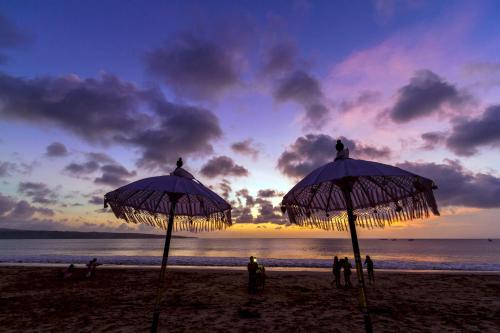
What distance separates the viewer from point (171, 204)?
7426 millimetres

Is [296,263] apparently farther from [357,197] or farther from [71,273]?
[357,197]

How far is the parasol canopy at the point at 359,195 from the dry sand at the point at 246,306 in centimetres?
448

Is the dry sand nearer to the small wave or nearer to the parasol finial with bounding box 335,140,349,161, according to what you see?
the parasol finial with bounding box 335,140,349,161

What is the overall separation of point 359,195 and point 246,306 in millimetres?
8006

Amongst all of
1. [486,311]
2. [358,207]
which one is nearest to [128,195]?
[358,207]

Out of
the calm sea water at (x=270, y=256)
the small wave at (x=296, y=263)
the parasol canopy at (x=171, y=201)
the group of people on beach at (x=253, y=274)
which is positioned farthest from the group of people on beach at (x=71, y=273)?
the calm sea water at (x=270, y=256)

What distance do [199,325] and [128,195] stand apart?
519cm

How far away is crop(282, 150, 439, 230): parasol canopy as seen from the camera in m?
5.35

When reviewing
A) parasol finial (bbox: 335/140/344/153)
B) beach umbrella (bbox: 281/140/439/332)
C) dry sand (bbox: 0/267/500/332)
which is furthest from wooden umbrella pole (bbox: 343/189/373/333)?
dry sand (bbox: 0/267/500/332)

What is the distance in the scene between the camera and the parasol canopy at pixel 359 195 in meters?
5.35

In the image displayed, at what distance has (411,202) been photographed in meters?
6.25

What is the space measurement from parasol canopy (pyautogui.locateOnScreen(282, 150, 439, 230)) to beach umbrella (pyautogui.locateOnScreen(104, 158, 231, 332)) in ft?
6.87

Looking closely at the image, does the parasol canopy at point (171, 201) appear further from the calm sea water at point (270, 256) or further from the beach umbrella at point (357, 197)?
the calm sea water at point (270, 256)

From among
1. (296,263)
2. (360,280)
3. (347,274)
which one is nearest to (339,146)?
(360,280)
